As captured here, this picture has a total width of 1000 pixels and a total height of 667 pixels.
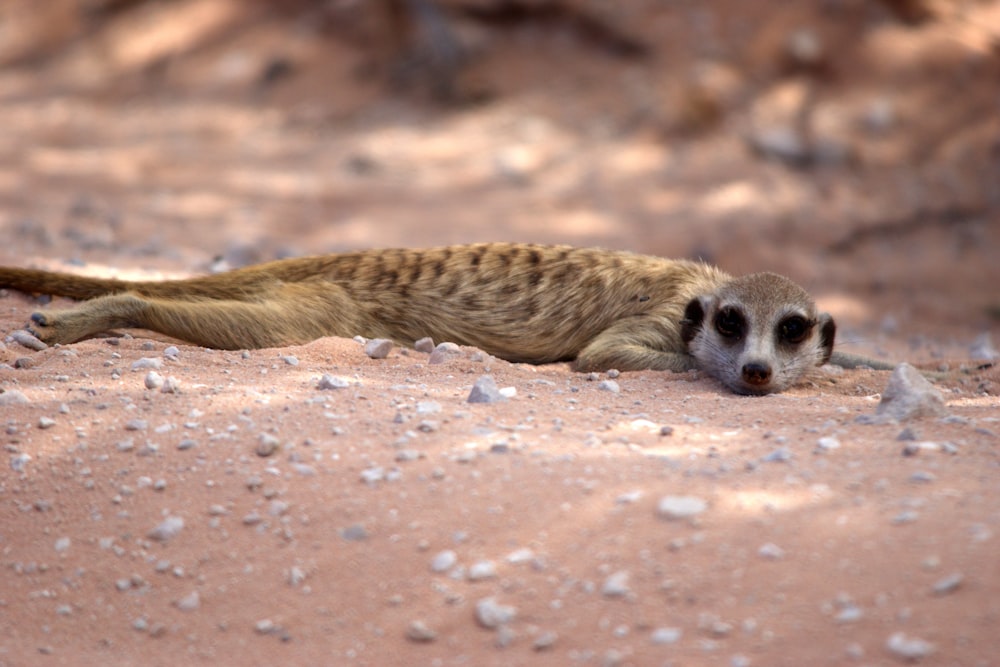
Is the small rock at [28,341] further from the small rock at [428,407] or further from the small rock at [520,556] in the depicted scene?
the small rock at [520,556]

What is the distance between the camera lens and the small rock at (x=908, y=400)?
2.24 metres

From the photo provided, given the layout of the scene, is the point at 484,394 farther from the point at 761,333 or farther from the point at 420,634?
the point at 761,333

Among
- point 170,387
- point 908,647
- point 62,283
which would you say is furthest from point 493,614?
point 62,283

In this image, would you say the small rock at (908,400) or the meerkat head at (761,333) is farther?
the meerkat head at (761,333)

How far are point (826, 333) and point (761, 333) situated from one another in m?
0.32

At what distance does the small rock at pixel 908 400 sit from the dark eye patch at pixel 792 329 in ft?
2.53

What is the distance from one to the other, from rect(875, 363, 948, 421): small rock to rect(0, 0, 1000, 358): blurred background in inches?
108

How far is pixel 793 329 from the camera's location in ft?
10.1

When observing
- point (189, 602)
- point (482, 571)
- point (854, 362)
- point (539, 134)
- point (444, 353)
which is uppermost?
point (539, 134)

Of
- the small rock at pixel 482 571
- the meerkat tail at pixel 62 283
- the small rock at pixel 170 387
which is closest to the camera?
the small rock at pixel 482 571

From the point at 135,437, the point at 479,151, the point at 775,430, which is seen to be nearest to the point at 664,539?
the point at 775,430

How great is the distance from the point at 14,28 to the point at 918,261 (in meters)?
7.46

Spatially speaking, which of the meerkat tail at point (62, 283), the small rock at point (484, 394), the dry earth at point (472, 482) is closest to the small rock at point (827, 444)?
the dry earth at point (472, 482)

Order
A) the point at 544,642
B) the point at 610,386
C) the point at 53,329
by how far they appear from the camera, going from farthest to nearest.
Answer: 1. the point at 53,329
2. the point at 610,386
3. the point at 544,642
